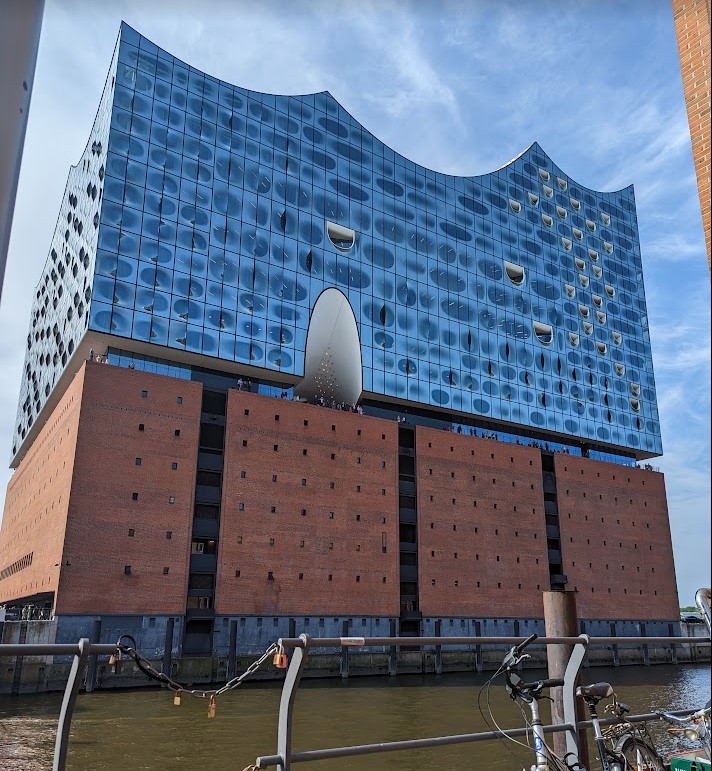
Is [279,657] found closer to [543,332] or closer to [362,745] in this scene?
[362,745]

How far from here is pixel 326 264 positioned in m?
45.9

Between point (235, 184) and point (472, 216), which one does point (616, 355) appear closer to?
point (472, 216)

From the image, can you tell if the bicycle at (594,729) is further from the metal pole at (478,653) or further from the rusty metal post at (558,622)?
the metal pole at (478,653)

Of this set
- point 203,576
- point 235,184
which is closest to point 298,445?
point 203,576

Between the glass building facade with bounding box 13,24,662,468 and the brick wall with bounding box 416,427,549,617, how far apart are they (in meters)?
3.38

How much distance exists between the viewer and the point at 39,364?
53.3 metres

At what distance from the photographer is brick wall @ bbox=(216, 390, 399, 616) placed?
37312 millimetres

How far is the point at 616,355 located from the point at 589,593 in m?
20.8

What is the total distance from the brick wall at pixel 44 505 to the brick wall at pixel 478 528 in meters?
21.0

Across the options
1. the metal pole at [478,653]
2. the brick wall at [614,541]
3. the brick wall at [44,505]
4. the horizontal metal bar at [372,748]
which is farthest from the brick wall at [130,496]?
the horizontal metal bar at [372,748]

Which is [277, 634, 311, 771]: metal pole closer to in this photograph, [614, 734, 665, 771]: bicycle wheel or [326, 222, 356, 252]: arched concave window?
[614, 734, 665, 771]: bicycle wheel

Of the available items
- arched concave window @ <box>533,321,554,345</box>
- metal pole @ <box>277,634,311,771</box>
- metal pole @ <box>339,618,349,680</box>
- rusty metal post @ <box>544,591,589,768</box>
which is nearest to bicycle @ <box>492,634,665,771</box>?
metal pole @ <box>277,634,311,771</box>

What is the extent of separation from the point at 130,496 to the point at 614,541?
121 feet

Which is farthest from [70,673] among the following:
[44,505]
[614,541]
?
[614,541]
